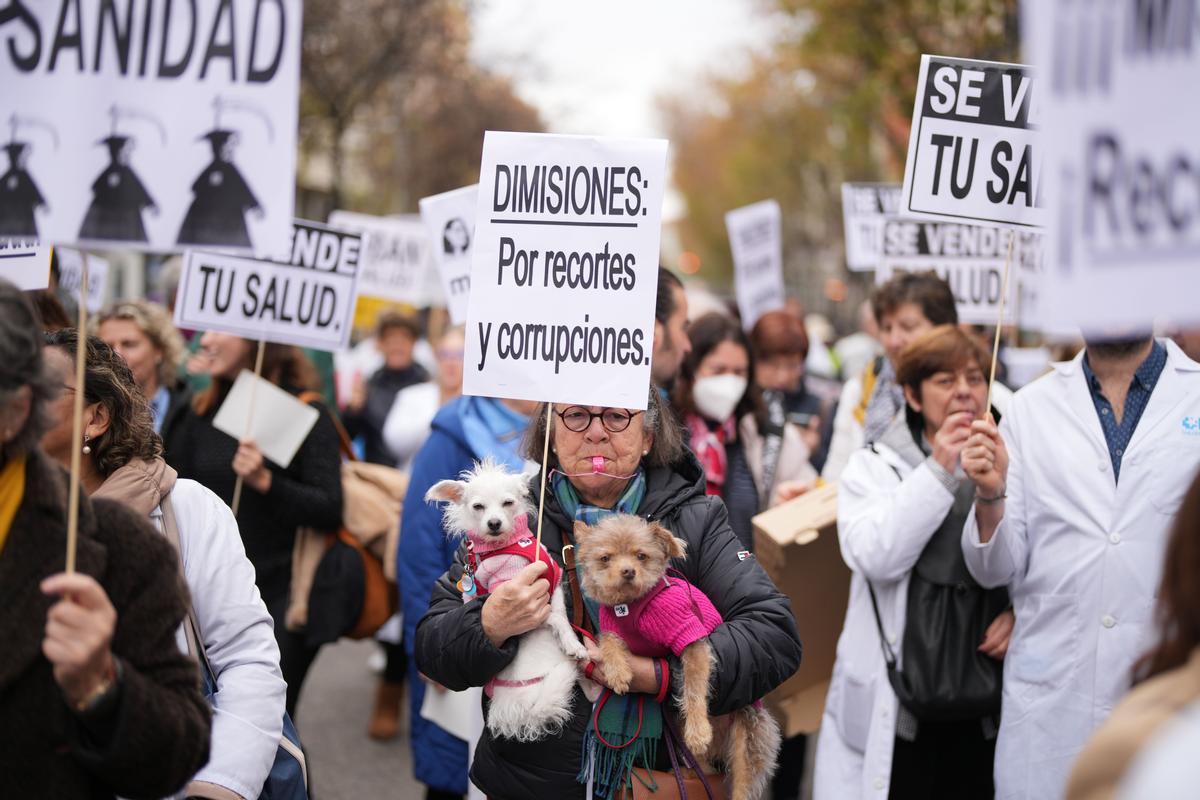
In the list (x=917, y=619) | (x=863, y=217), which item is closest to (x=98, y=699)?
(x=917, y=619)

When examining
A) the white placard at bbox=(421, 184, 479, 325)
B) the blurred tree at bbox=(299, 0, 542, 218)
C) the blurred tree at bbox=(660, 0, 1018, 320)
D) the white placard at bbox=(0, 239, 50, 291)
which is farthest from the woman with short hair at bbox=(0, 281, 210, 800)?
the blurred tree at bbox=(299, 0, 542, 218)

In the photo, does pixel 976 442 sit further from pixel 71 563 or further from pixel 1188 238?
pixel 71 563

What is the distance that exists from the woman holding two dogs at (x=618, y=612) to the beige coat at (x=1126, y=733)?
136cm

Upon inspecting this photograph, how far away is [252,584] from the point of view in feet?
10.5

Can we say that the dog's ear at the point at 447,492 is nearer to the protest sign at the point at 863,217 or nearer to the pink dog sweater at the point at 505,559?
the pink dog sweater at the point at 505,559

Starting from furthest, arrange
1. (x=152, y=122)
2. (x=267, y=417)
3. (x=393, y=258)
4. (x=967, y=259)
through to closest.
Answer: (x=393, y=258)
(x=967, y=259)
(x=267, y=417)
(x=152, y=122)

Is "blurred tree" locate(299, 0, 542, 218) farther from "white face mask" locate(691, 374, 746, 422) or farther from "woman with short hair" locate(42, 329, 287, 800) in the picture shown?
"woman with short hair" locate(42, 329, 287, 800)

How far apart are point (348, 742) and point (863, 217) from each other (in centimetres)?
509

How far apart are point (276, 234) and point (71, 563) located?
118 centimetres

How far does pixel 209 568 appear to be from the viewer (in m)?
3.10

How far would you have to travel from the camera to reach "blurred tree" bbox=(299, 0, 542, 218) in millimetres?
23797

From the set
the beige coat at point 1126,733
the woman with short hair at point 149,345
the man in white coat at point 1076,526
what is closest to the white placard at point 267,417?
the woman with short hair at point 149,345

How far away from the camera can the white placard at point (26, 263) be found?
4.41 meters

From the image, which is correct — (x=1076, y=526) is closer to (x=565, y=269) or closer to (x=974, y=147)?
(x=974, y=147)
